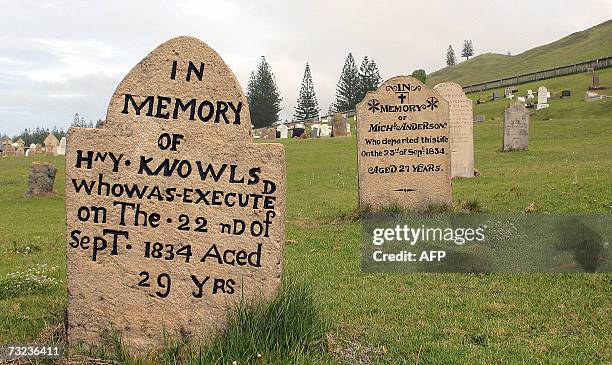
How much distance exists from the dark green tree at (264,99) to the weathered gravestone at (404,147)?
71972mm

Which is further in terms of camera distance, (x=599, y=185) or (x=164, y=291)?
(x=599, y=185)

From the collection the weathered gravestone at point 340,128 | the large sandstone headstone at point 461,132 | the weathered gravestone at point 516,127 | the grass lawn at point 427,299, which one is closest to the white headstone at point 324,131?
the weathered gravestone at point 340,128

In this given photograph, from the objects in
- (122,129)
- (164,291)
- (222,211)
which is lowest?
(164,291)

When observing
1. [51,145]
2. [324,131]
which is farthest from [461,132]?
[51,145]

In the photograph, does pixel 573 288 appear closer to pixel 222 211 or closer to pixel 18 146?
pixel 222 211

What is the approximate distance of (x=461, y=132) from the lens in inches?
638

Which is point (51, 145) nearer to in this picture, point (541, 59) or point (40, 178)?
point (40, 178)

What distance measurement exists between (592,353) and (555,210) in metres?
5.93

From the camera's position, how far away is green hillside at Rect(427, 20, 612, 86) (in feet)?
308

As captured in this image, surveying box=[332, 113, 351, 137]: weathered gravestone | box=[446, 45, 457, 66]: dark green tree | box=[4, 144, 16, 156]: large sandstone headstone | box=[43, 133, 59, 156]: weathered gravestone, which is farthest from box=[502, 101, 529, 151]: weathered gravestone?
box=[446, 45, 457, 66]: dark green tree

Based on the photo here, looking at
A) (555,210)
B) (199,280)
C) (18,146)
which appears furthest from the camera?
(18,146)

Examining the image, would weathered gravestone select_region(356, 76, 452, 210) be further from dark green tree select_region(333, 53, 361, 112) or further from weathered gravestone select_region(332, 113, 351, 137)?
dark green tree select_region(333, 53, 361, 112)

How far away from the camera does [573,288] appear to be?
21.0ft

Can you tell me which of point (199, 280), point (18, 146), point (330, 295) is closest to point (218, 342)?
point (199, 280)
